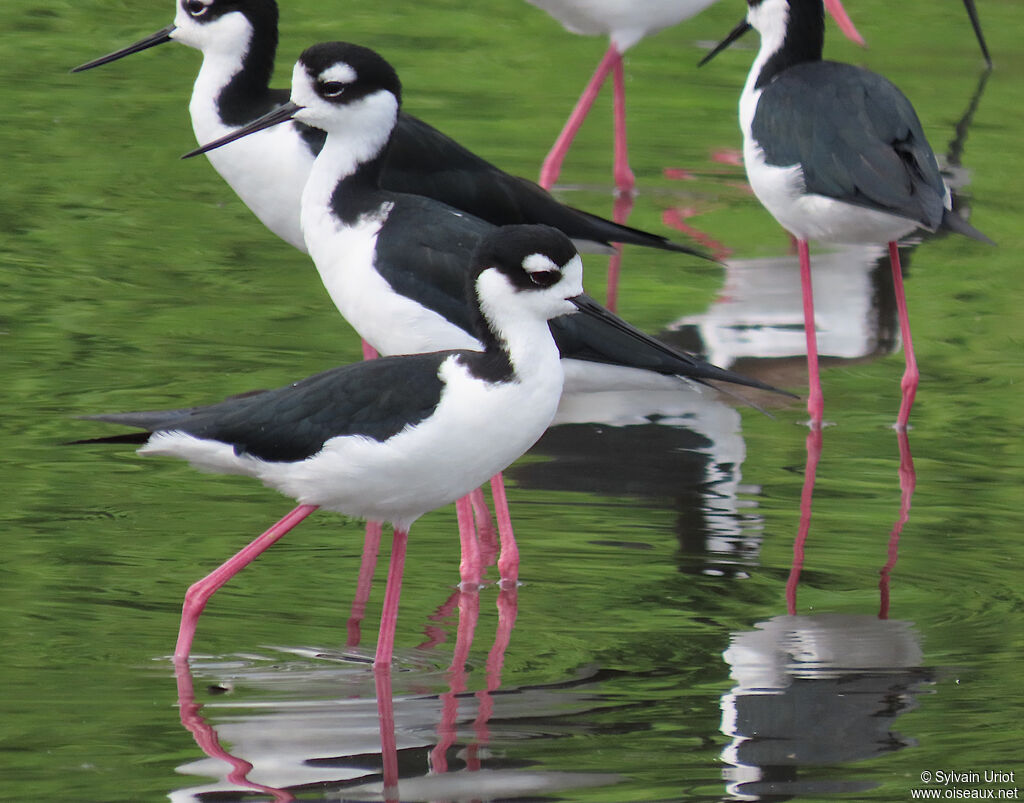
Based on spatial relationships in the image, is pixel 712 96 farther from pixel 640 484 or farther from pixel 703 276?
pixel 640 484

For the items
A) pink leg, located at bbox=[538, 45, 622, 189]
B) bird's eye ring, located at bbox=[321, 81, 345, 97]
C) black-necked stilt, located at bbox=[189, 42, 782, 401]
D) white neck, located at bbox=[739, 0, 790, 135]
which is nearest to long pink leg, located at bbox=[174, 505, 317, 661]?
black-necked stilt, located at bbox=[189, 42, 782, 401]

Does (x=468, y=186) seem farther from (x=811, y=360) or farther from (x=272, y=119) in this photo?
(x=811, y=360)

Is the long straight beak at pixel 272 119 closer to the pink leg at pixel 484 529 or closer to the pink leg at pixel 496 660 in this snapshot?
the pink leg at pixel 484 529

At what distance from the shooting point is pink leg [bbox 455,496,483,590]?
585 centimetres

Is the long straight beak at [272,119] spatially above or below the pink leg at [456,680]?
above

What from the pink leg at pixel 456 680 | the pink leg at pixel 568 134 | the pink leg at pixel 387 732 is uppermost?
the pink leg at pixel 568 134

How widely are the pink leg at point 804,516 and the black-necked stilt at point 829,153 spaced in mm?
231

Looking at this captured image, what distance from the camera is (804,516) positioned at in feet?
21.2

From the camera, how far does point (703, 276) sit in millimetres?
9117

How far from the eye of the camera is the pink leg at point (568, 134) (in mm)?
10047

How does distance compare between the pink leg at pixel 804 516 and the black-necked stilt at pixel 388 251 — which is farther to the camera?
the black-necked stilt at pixel 388 251

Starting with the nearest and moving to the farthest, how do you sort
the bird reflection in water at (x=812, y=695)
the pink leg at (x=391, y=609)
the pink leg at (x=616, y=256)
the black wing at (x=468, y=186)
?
the bird reflection in water at (x=812, y=695) < the pink leg at (x=391, y=609) < the black wing at (x=468, y=186) < the pink leg at (x=616, y=256)

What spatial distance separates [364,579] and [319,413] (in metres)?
0.88

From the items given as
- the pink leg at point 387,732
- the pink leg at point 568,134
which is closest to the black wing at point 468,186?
the pink leg at point 387,732
